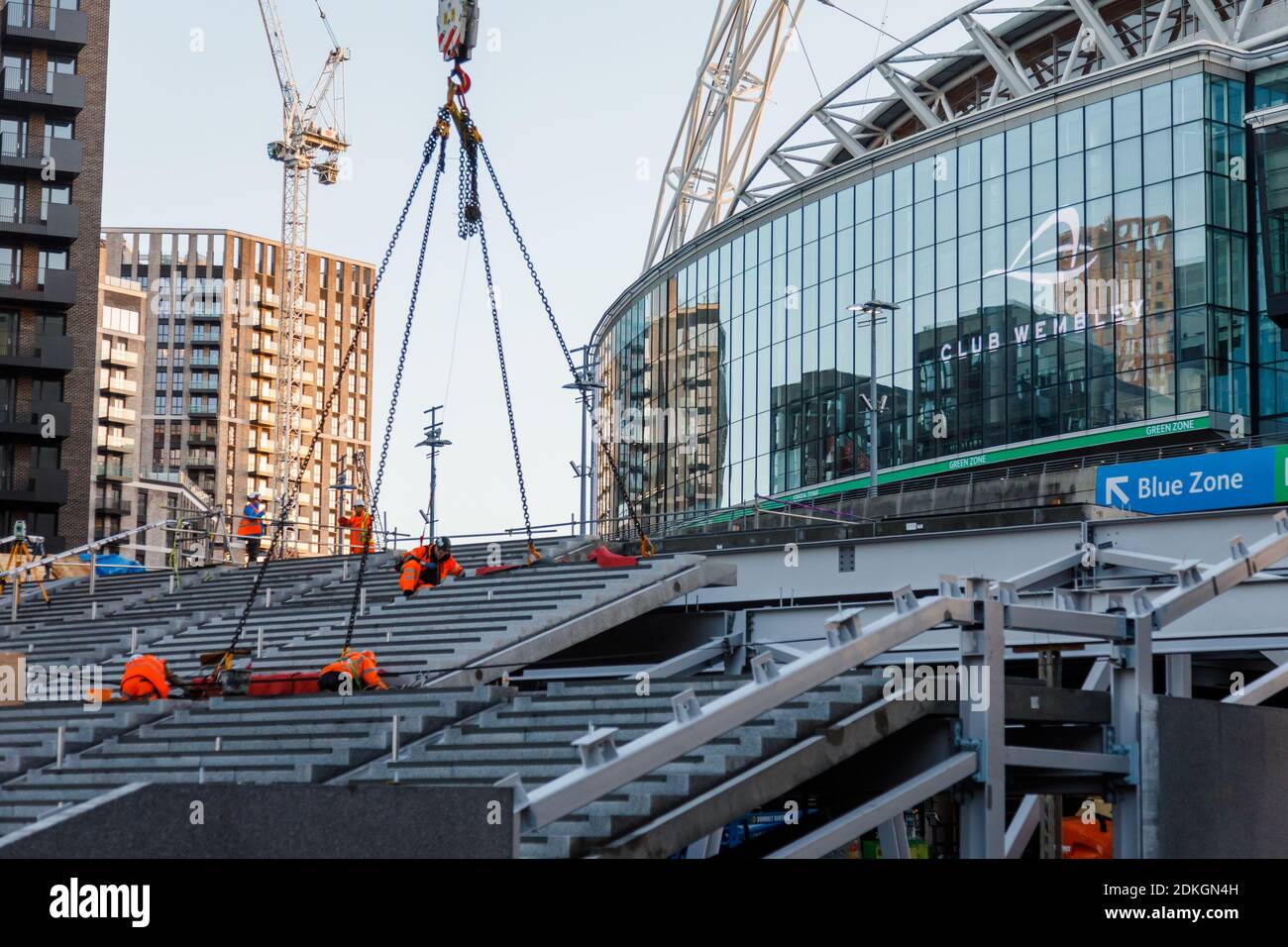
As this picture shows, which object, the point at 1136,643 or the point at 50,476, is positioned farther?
the point at 50,476

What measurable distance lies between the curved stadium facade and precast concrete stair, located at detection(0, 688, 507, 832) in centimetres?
1918

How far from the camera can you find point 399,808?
1312 cm

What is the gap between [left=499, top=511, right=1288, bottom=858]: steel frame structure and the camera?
52.7 ft

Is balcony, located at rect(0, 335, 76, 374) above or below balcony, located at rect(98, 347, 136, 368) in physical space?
below

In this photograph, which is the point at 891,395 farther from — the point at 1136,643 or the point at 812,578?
the point at 1136,643

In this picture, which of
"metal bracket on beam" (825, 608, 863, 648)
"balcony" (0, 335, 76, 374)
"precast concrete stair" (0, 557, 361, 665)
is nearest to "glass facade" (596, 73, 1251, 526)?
"precast concrete stair" (0, 557, 361, 665)

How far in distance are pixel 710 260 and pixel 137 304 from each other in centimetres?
8404

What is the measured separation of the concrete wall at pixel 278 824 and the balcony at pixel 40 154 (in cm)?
6773

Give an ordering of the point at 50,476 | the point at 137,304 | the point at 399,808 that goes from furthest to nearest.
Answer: the point at 137,304 → the point at 50,476 → the point at 399,808

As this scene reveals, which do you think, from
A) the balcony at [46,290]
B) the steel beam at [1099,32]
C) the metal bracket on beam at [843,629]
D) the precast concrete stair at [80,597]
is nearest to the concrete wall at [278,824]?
the metal bracket on beam at [843,629]

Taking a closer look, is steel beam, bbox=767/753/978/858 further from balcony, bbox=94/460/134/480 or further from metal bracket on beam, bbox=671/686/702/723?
balcony, bbox=94/460/134/480

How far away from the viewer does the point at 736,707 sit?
1661cm

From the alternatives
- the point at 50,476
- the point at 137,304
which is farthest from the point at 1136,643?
the point at 137,304
